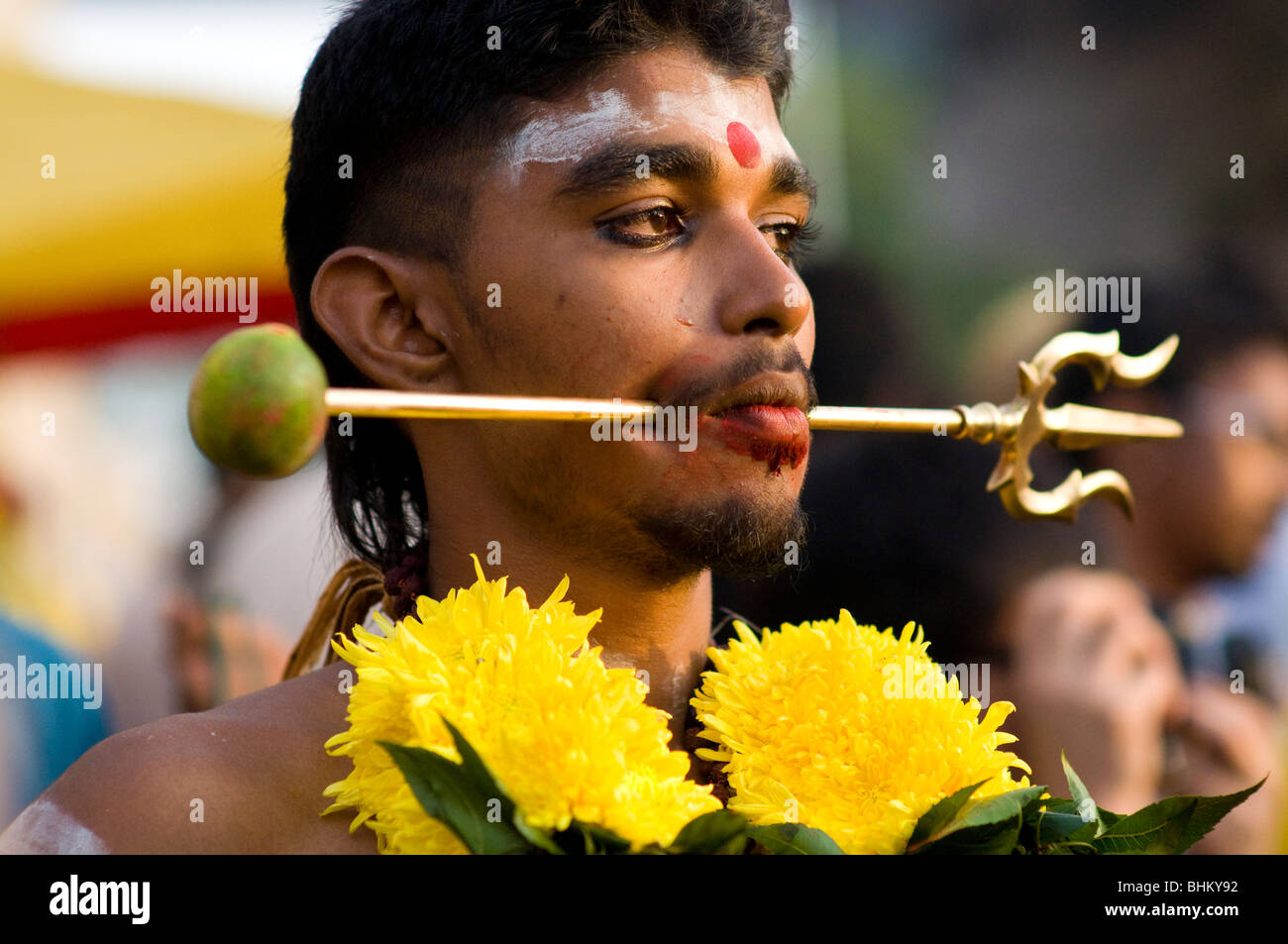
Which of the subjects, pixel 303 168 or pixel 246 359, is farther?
pixel 303 168

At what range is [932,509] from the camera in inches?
148

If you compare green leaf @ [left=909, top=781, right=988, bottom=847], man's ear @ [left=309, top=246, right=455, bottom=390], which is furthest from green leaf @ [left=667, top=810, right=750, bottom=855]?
man's ear @ [left=309, top=246, right=455, bottom=390]

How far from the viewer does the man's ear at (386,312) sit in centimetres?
217

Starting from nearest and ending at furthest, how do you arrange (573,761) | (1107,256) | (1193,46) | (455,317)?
1. (573,761)
2. (455,317)
3. (1107,256)
4. (1193,46)

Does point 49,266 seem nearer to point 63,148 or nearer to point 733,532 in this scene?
point 63,148

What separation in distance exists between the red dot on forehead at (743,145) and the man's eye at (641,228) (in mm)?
135

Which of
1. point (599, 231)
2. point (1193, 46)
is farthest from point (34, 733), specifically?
point (1193, 46)

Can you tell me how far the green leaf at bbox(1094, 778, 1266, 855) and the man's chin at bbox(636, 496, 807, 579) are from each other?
0.62 metres

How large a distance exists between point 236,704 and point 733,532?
30.0 inches

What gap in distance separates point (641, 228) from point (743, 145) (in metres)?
0.22

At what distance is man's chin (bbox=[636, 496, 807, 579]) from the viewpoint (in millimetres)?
2004

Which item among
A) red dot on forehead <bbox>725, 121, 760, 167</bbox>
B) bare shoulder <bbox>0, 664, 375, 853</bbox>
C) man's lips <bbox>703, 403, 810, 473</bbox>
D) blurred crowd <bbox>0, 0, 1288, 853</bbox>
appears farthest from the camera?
blurred crowd <bbox>0, 0, 1288, 853</bbox>

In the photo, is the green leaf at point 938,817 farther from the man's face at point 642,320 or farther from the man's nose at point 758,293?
the man's nose at point 758,293

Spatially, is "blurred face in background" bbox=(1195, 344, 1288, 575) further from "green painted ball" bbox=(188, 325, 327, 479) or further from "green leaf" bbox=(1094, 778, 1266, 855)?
"green painted ball" bbox=(188, 325, 327, 479)
